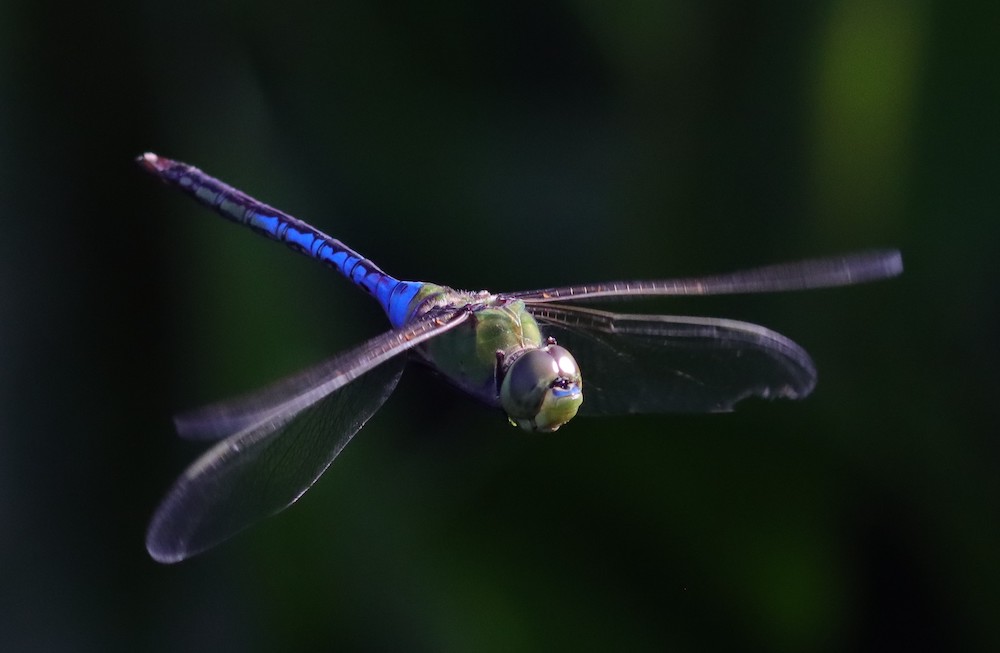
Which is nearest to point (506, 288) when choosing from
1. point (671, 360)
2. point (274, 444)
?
point (671, 360)

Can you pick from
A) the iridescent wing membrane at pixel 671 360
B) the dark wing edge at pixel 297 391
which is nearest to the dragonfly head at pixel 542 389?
the dark wing edge at pixel 297 391

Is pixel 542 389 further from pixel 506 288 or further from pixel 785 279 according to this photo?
pixel 506 288

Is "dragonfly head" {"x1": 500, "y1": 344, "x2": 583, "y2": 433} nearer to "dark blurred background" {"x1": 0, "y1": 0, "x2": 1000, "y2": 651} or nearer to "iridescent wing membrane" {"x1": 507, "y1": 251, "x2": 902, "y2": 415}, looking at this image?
"iridescent wing membrane" {"x1": 507, "y1": 251, "x2": 902, "y2": 415}

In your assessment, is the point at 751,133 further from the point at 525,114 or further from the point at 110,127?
the point at 110,127

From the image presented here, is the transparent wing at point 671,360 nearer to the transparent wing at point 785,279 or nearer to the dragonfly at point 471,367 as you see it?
the dragonfly at point 471,367

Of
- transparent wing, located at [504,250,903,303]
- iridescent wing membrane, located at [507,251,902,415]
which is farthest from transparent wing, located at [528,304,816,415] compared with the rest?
transparent wing, located at [504,250,903,303]

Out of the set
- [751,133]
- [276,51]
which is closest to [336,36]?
[276,51]
